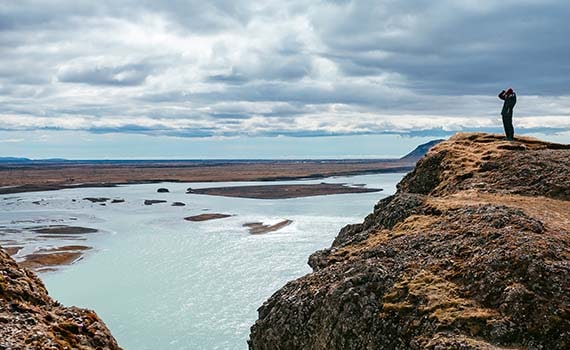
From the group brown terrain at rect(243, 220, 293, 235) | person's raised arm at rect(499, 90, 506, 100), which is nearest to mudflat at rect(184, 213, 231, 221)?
brown terrain at rect(243, 220, 293, 235)

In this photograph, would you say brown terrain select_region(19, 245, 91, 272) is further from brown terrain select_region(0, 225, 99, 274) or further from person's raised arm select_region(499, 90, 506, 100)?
person's raised arm select_region(499, 90, 506, 100)

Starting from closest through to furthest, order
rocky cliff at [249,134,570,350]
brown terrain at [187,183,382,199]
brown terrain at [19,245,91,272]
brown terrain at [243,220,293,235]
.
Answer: rocky cliff at [249,134,570,350]
brown terrain at [19,245,91,272]
brown terrain at [243,220,293,235]
brown terrain at [187,183,382,199]

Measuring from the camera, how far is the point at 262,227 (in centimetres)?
7150

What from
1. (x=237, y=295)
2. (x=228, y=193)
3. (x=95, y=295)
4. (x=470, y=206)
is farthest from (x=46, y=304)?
(x=228, y=193)

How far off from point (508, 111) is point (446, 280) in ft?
52.5

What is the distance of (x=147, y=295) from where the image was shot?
4209 centimetres

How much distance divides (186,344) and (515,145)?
821 inches

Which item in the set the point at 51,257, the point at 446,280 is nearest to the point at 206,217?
the point at 51,257

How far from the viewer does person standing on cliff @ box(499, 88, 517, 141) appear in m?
27.1

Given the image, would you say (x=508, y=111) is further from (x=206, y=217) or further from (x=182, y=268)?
(x=206, y=217)

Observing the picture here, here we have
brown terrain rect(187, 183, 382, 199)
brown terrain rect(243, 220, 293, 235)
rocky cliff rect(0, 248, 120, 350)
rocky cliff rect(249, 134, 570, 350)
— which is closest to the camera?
rocky cliff rect(0, 248, 120, 350)

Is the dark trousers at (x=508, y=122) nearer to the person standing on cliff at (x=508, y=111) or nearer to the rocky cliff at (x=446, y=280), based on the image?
the person standing on cliff at (x=508, y=111)

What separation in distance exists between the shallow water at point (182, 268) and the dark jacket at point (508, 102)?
1919 centimetres

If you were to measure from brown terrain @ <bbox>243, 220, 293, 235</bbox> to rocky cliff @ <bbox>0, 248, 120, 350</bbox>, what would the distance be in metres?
55.5
